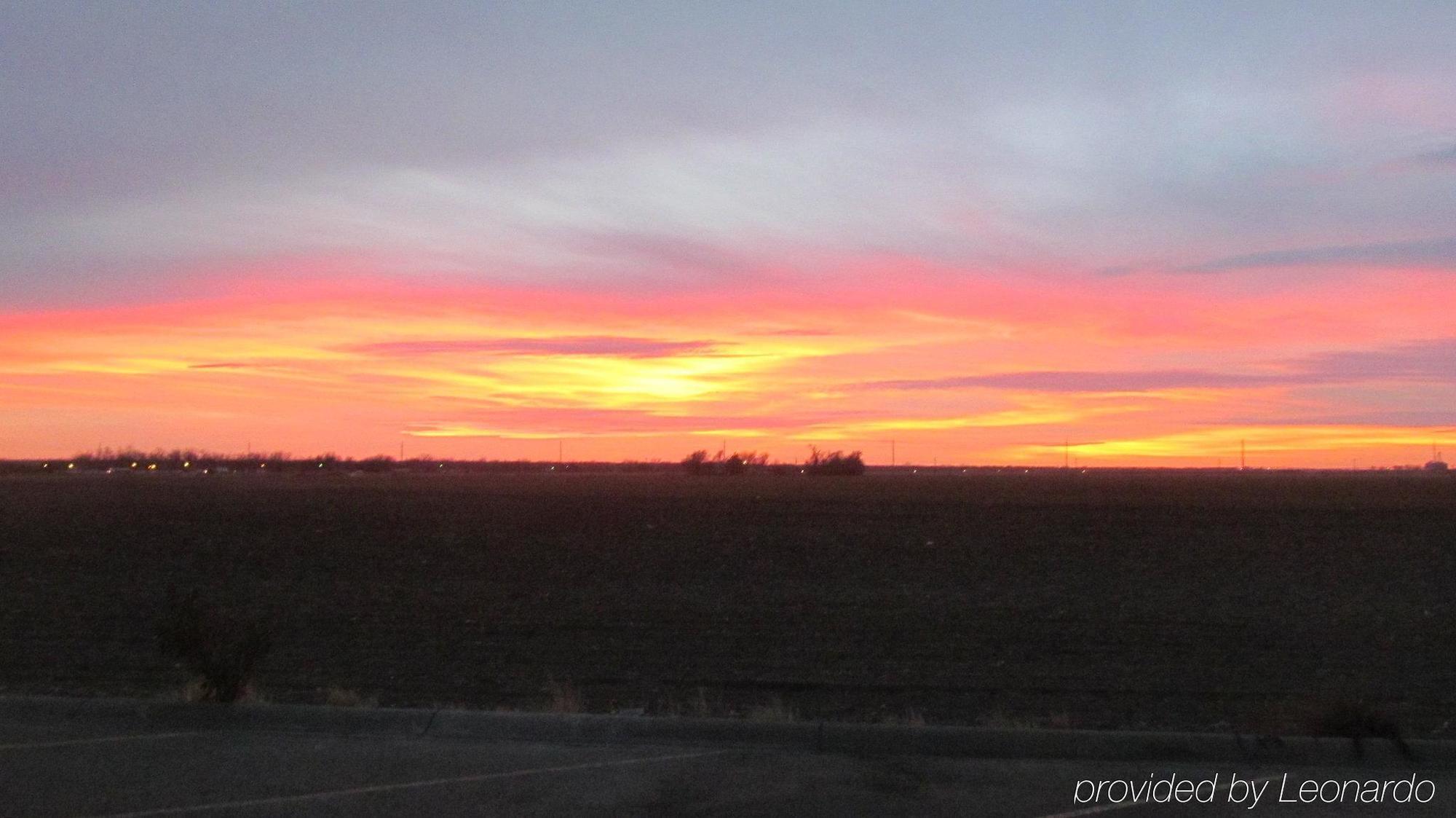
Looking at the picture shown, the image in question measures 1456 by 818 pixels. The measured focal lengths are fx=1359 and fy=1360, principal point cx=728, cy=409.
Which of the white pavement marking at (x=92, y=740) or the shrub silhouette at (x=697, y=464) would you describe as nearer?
the white pavement marking at (x=92, y=740)

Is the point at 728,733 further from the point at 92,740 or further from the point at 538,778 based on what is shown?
the point at 92,740

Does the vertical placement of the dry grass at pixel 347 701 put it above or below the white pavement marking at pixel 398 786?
below

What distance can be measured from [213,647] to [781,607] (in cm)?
1408

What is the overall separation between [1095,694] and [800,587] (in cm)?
1185

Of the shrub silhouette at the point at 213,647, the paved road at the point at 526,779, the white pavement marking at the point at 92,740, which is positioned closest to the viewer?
the paved road at the point at 526,779

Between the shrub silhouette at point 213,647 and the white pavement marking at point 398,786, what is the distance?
10.9ft

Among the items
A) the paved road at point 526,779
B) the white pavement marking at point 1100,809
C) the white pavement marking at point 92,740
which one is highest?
the white pavement marking at point 92,740

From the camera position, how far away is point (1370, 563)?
3189 centimetres

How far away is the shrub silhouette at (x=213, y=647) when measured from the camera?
1100cm

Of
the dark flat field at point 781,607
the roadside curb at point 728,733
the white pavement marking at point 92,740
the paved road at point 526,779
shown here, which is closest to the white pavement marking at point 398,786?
the paved road at point 526,779

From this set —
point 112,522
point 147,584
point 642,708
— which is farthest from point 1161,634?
point 112,522

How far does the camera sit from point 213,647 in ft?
37.2

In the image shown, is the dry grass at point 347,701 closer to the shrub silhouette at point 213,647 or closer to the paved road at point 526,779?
the shrub silhouette at point 213,647

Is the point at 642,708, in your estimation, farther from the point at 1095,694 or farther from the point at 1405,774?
the point at 1405,774
